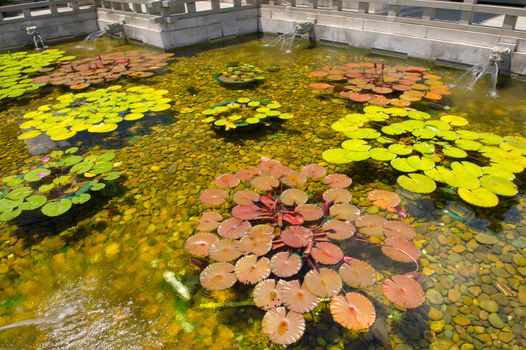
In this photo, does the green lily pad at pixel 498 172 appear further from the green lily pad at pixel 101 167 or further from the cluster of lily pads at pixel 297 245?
the green lily pad at pixel 101 167

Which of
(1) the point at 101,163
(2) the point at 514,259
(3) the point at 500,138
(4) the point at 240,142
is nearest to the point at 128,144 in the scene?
(1) the point at 101,163

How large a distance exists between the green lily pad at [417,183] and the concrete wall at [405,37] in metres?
5.13

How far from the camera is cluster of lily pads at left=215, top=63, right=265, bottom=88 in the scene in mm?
7367

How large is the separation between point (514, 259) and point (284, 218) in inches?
86.3

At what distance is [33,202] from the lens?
12.8 ft

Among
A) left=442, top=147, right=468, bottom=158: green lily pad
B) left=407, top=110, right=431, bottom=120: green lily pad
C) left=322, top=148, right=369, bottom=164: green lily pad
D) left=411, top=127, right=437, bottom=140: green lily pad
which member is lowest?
left=322, top=148, right=369, bottom=164: green lily pad

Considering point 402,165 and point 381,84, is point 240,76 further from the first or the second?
point 402,165

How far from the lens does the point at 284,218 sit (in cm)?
347

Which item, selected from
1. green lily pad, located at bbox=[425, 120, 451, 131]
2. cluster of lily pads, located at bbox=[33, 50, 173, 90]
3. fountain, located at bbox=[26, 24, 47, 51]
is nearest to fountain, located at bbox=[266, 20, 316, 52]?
cluster of lily pads, located at bbox=[33, 50, 173, 90]

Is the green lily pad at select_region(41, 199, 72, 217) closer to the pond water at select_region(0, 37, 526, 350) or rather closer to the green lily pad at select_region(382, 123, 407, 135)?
the pond water at select_region(0, 37, 526, 350)

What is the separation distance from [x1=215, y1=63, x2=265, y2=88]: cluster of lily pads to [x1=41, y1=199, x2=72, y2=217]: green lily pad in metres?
4.48

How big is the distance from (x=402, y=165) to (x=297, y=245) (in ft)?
6.34

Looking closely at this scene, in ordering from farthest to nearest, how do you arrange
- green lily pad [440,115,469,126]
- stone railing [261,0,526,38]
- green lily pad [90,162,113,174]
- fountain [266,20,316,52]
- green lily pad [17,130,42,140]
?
fountain [266,20,316,52], stone railing [261,0,526,38], green lily pad [17,130,42,140], green lily pad [440,115,469,126], green lily pad [90,162,113,174]

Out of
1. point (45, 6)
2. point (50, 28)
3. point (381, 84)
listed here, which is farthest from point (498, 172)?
point (45, 6)
